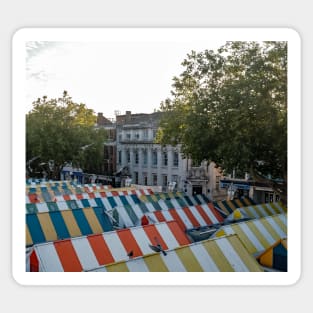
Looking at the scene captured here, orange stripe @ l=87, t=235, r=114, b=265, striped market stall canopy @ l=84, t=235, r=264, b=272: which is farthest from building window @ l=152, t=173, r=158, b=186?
striped market stall canopy @ l=84, t=235, r=264, b=272

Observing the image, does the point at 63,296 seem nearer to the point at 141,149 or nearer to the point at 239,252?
the point at 239,252

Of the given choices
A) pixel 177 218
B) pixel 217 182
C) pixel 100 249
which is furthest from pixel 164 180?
pixel 100 249

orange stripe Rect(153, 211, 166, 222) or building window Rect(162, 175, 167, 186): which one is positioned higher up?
building window Rect(162, 175, 167, 186)

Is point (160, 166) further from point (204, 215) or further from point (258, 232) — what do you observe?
point (258, 232)

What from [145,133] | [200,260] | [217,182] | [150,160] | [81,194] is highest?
[145,133]

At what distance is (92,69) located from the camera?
437 centimetres

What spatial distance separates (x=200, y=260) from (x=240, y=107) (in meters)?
2.44

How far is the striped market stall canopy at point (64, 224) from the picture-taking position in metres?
4.56

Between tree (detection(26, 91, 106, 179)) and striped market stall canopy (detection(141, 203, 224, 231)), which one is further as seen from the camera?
tree (detection(26, 91, 106, 179))

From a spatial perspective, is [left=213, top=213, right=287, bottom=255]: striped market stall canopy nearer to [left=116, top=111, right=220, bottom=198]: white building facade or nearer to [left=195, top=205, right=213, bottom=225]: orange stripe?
[left=195, top=205, right=213, bottom=225]: orange stripe

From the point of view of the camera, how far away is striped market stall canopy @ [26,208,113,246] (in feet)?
15.0

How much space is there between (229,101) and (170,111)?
2252mm

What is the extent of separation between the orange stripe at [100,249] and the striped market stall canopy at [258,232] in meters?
1.30

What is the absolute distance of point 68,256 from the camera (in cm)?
371
